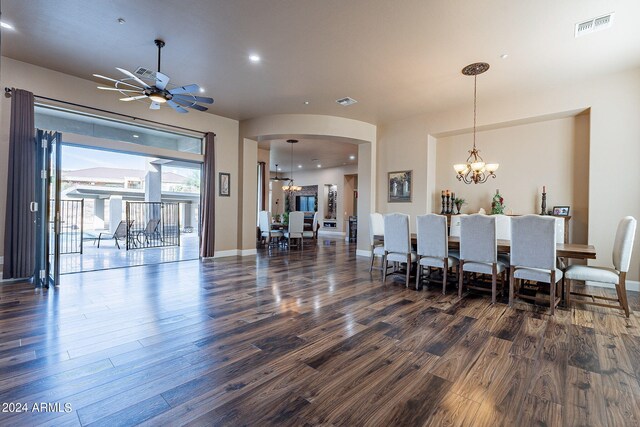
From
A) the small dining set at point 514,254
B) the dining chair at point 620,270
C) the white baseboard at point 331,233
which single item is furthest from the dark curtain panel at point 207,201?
the white baseboard at point 331,233

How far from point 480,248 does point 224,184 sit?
5578 mm

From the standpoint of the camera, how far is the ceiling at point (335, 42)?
10.3ft

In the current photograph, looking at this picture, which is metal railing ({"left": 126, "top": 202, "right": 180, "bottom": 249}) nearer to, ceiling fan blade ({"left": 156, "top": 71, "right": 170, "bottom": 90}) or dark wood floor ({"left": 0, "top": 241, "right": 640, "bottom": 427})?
dark wood floor ({"left": 0, "top": 241, "right": 640, "bottom": 427})

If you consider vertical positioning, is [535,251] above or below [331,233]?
above

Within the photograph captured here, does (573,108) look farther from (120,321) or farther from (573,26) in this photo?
(120,321)

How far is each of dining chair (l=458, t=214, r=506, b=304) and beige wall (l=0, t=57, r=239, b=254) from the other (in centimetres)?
528

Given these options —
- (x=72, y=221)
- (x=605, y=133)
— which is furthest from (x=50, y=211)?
(x=605, y=133)

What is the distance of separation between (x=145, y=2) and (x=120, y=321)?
3.31m

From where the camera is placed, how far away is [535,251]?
3379mm

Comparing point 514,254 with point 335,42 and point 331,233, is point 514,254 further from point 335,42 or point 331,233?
point 331,233

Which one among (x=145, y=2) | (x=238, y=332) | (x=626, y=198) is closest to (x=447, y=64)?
(x=626, y=198)

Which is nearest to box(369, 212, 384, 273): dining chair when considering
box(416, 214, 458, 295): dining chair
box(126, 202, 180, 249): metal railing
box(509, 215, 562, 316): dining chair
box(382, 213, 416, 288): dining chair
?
box(382, 213, 416, 288): dining chair

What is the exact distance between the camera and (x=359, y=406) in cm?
171

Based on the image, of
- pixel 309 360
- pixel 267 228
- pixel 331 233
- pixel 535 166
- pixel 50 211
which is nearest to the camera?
pixel 309 360
